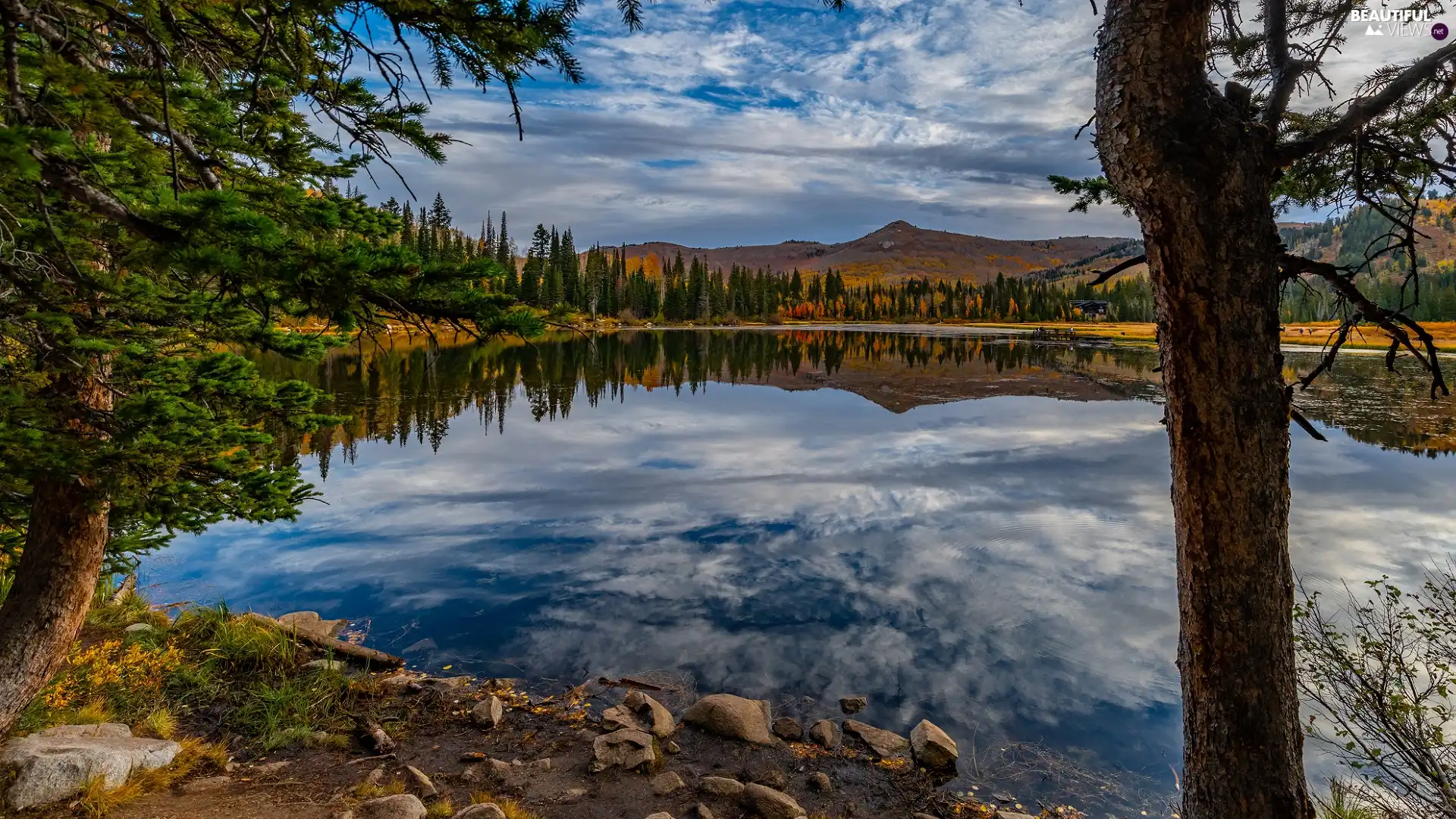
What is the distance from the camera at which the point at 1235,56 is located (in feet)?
19.4

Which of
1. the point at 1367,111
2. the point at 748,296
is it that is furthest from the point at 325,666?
the point at 748,296

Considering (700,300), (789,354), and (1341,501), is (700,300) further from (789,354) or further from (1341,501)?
(1341,501)

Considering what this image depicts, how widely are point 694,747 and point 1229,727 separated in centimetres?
464

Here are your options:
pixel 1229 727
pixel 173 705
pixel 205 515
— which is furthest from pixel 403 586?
pixel 1229 727

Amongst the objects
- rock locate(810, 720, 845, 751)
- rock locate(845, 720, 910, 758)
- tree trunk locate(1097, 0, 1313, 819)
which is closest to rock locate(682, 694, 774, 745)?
rock locate(810, 720, 845, 751)

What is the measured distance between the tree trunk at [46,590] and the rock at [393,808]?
260 cm

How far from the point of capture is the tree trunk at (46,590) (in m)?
4.86

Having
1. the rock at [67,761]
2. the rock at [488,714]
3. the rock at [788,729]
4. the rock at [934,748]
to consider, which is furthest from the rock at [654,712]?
the rock at [67,761]

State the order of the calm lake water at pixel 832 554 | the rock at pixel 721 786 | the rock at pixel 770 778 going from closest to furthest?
the rock at pixel 721 786 < the rock at pixel 770 778 < the calm lake water at pixel 832 554

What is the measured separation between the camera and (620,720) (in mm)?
6910

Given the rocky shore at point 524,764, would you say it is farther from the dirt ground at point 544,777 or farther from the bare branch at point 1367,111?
the bare branch at point 1367,111

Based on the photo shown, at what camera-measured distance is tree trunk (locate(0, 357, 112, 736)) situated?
484 centimetres

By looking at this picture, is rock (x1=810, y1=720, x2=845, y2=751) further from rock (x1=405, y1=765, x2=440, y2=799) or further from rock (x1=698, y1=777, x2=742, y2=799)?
rock (x1=405, y1=765, x2=440, y2=799)

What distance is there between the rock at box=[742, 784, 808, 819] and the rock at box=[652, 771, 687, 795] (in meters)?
0.60
